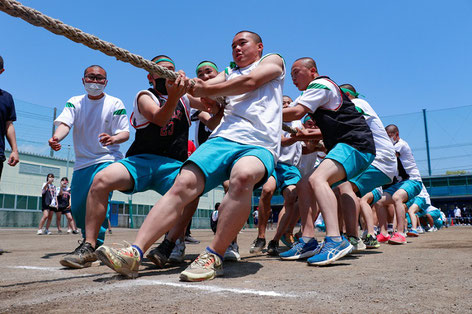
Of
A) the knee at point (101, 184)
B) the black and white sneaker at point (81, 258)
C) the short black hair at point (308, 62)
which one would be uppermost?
the short black hair at point (308, 62)

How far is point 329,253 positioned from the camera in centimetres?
323

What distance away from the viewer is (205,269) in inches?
98.9

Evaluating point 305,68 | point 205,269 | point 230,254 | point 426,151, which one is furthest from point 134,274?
point 426,151

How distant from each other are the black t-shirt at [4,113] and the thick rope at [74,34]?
130 inches

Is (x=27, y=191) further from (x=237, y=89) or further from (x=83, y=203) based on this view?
(x=237, y=89)

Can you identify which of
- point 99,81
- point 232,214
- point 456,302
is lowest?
point 456,302

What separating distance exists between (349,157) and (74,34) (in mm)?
2548

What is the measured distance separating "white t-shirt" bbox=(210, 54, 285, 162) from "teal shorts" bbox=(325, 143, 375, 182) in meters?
0.79

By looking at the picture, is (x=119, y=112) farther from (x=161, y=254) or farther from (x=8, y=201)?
(x=8, y=201)

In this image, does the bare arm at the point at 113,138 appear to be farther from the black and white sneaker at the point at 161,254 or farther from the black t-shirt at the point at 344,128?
the black t-shirt at the point at 344,128

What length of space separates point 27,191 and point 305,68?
80.2 feet

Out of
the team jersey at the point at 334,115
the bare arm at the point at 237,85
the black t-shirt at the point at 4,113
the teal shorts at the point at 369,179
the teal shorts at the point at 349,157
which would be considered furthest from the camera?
the black t-shirt at the point at 4,113

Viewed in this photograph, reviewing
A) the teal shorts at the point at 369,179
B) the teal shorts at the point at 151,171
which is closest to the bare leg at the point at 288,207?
the teal shorts at the point at 369,179

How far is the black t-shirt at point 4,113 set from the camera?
16.5 ft
